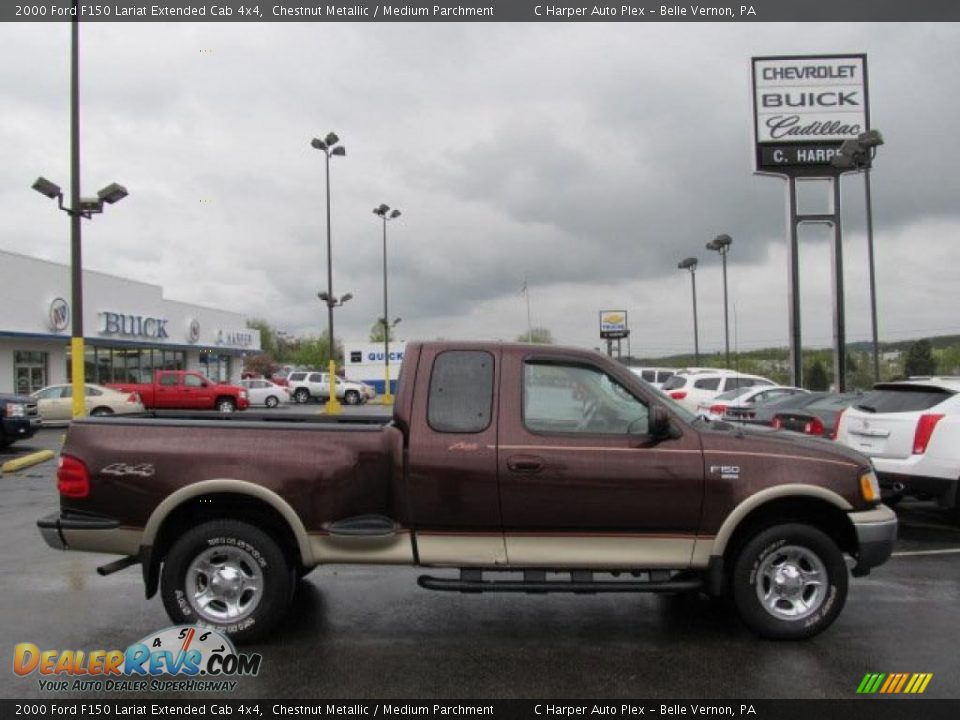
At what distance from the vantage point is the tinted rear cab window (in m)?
7.90

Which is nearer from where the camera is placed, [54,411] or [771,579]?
[771,579]

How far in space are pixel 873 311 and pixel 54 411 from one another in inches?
1016

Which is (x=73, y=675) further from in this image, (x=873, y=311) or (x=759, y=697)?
(x=873, y=311)

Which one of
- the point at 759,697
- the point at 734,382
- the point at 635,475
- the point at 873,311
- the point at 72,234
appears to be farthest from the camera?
the point at 873,311

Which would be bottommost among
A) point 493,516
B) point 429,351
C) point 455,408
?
point 493,516

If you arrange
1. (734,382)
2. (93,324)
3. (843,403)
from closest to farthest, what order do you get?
(843,403), (734,382), (93,324)

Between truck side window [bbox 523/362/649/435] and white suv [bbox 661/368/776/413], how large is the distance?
15294 mm

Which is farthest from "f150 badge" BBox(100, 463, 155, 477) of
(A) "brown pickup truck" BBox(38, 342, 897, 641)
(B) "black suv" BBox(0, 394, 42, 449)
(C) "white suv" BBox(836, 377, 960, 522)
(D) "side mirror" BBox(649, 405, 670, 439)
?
(B) "black suv" BBox(0, 394, 42, 449)

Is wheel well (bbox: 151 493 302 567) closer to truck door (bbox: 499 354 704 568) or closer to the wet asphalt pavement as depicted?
the wet asphalt pavement

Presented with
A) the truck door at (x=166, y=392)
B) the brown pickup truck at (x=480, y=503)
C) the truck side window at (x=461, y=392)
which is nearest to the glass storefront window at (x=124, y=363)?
the truck door at (x=166, y=392)

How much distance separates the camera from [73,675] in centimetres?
431

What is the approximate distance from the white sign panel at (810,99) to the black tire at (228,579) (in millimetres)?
23363

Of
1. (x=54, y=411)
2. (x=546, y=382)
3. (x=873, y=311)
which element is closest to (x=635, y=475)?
(x=546, y=382)

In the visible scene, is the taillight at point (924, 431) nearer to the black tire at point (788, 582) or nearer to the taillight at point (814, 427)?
the taillight at point (814, 427)
